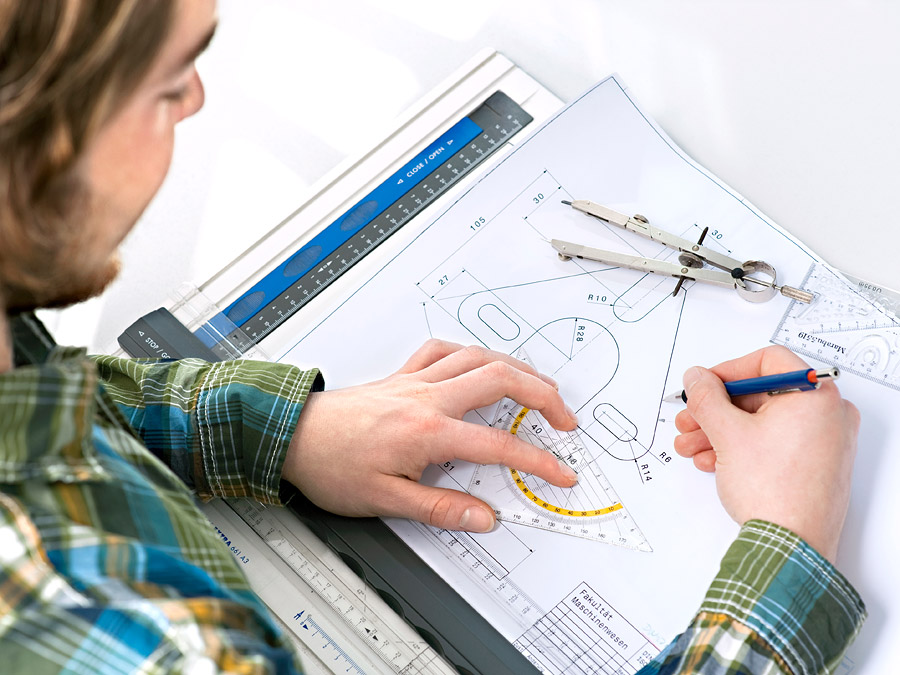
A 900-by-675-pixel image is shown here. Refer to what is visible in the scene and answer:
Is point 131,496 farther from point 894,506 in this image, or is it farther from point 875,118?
point 875,118

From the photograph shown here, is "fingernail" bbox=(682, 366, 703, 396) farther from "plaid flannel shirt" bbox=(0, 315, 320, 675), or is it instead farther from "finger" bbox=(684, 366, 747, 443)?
"plaid flannel shirt" bbox=(0, 315, 320, 675)

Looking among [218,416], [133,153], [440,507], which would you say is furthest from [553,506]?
[133,153]

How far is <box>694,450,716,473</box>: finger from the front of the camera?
0.82m

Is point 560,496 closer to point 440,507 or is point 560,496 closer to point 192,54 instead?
point 440,507

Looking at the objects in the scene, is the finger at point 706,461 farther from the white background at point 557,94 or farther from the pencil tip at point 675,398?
the white background at point 557,94

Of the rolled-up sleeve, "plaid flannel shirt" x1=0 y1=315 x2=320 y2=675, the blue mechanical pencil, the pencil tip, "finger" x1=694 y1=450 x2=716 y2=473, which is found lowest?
"plaid flannel shirt" x1=0 y1=315 x2=320 y2=675

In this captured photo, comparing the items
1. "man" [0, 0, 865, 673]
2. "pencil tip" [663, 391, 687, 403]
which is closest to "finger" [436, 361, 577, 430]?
"man" [0, 0, 865, 673]

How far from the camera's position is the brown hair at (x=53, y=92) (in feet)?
1.50

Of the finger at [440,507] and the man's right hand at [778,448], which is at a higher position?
the man's right hand at [778,448]

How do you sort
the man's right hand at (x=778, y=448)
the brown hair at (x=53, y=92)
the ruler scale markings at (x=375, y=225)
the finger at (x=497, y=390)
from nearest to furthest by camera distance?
the brown hair at (x=53, y=92), the man's right hand at (x=778, y=448), the finger at (x=497, y=390), the ruler scale markings at (x=375, y=225)

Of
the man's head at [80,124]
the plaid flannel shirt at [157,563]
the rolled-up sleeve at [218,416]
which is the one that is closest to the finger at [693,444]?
the plaid flannel shirt at [157,563]

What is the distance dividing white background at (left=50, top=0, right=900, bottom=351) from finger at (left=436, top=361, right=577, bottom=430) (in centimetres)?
36

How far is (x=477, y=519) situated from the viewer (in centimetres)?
82

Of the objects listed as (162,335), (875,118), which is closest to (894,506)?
(875,118)
